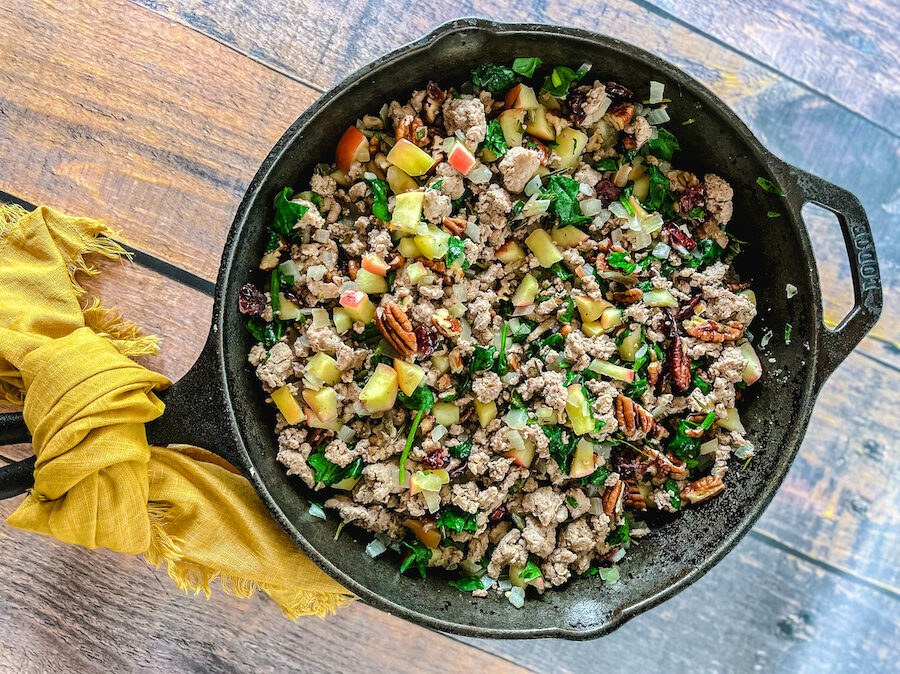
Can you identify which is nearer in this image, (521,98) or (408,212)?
(408,212)

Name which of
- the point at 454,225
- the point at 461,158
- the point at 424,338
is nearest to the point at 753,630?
the point at 424,338

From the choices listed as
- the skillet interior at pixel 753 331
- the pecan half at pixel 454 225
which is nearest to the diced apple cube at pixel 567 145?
the skillet interior at pixel 753 331

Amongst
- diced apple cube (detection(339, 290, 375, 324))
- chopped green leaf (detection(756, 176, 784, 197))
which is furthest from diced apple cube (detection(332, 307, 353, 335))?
chopped green leaf (detection(756, 176, 784, 197))

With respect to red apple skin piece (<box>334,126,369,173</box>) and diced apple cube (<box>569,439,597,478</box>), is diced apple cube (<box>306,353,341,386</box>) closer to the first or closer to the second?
red apple skin piece (<box>334,126,369,173</box>)

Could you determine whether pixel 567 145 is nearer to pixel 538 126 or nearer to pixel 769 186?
pixel 538 126

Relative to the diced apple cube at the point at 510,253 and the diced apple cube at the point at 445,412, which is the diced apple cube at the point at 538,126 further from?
the diced apple cube at the point at 445,412
